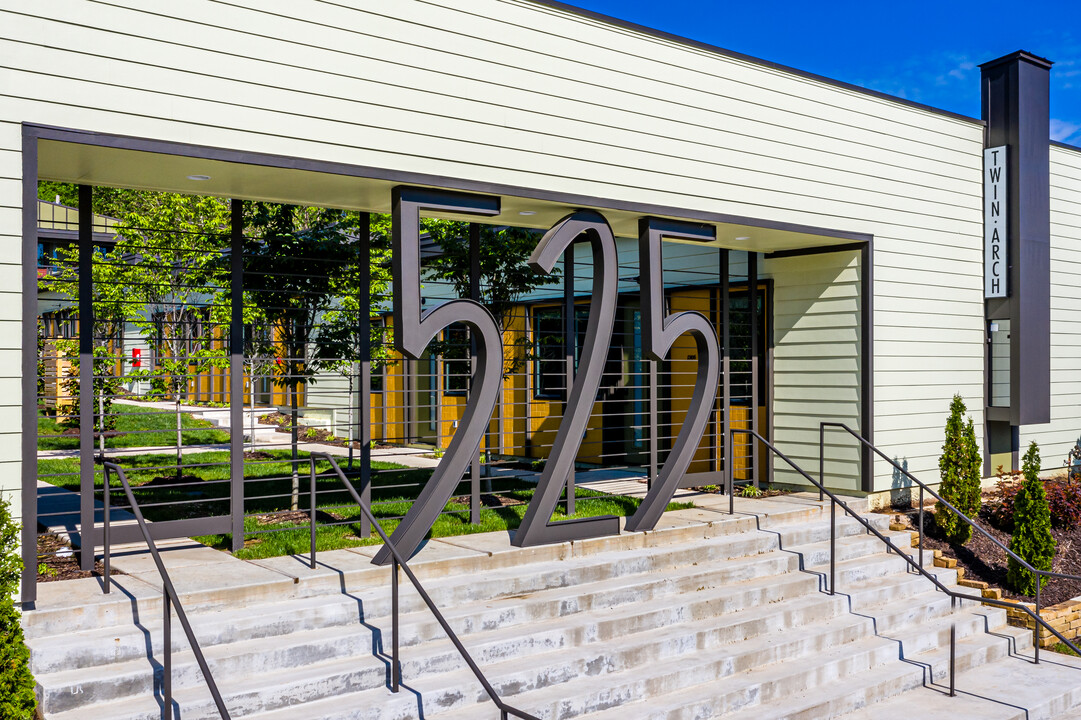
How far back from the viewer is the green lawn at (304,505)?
28.3 ft

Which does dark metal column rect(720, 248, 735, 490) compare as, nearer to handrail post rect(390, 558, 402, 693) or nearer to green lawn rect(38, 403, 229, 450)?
handrail post rect(390, 558, 402, 693)

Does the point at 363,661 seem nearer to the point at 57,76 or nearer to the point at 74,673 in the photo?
the point at 74,673

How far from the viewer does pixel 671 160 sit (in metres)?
10.2

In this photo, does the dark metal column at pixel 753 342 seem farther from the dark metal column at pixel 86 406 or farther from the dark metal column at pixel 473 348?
the dark metal column at pixel 86 406

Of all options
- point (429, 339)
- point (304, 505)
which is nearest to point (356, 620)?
point (429, 339)

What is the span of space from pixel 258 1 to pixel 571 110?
3.29 m

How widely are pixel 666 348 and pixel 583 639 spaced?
Answer: 329cm

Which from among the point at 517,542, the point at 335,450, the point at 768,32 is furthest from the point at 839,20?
the point at 517,542

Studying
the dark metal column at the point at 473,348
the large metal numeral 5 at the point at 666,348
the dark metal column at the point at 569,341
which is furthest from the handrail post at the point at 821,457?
the dark metal column at the point at 473,348

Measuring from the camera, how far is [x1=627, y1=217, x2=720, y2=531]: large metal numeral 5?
9.31 meters

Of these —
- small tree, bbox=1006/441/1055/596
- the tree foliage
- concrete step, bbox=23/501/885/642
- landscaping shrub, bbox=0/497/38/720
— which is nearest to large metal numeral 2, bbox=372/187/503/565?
concrete step, bbox=23/501/885/642

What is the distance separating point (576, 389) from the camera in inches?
353

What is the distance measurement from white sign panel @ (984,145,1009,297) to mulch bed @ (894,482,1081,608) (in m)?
3.42

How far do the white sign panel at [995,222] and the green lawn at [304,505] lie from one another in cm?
647
